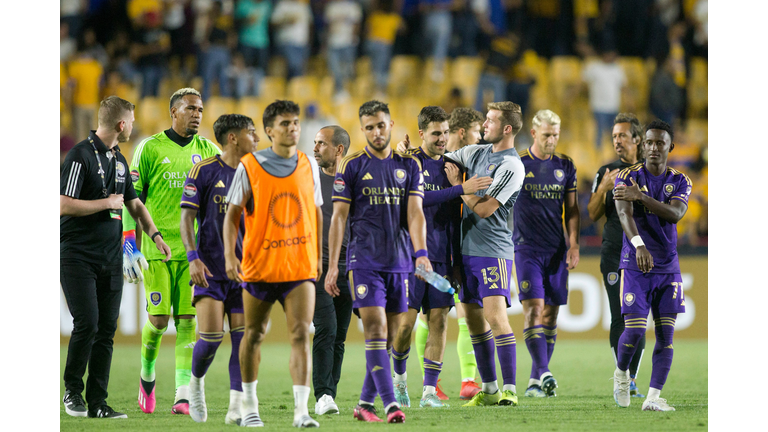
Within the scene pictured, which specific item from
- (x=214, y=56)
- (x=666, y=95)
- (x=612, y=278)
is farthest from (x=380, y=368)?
(x=666, y=95)

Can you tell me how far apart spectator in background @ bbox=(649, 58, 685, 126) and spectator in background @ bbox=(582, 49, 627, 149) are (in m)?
0.55

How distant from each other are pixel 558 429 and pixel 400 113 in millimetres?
10069

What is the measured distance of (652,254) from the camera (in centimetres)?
551

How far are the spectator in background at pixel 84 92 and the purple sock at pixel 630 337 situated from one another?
28.0 ft

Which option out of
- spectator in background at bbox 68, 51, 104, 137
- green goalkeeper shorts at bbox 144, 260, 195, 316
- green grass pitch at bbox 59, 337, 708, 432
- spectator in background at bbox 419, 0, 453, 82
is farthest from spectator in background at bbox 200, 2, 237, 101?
green goalkeeper shorts at bbox 144, 260, 195, 316

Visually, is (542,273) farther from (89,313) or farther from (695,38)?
(695,38)

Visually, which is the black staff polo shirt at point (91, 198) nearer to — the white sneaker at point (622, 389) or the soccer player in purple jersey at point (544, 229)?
the soccer player in purple jersey at point (544, 229)

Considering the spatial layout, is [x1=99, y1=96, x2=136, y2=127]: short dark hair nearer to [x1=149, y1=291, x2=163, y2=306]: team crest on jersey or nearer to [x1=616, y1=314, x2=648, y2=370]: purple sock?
[x1=149, y1=291, x2=163, y2=306]: team crest on jersey

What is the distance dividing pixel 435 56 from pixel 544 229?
841 cm

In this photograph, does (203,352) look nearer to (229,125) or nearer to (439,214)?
(229,125)

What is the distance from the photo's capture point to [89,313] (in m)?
5.07
